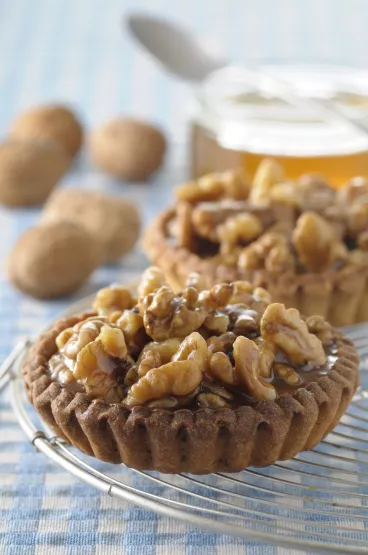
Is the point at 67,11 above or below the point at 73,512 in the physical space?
above

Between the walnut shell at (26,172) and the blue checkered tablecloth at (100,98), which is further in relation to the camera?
the walnut shell at (26,172)

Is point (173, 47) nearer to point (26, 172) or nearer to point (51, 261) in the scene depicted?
point (26, 172)

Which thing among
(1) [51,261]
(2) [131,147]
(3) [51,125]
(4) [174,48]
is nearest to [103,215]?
(1) [51,261]

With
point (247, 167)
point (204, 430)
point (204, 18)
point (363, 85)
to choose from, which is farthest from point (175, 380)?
point (204, 18)

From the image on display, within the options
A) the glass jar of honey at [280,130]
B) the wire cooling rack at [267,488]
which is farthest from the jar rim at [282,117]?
the wire cooling rack at [267,488]

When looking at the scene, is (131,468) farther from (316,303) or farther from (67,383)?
(316,303)

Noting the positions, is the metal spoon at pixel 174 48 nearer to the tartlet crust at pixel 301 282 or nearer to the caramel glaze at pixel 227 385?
the tartlet crust at pixel 301 282
